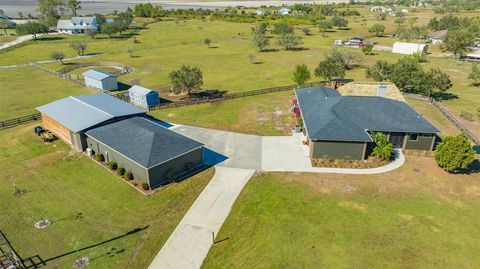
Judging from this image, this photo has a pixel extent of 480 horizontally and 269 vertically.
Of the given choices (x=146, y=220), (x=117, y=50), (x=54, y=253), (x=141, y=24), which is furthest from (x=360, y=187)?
(x=141, y=24)

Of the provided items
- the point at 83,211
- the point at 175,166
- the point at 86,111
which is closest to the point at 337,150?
the point at 175,166

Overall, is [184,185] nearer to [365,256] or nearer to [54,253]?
[54,253]

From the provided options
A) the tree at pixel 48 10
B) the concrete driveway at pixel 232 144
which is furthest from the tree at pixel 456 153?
the tree at pixel 48 10

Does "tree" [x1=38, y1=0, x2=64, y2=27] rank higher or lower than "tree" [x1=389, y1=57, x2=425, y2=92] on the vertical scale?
higher

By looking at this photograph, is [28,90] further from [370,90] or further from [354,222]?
[354,222]

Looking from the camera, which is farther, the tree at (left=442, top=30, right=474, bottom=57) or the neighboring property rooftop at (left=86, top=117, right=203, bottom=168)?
the tree at (left=442, top=30, right=474, bottom=57)

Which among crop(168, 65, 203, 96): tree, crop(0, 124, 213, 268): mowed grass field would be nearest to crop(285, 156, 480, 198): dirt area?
crop(0, 124, 213, 268): mowed grass field

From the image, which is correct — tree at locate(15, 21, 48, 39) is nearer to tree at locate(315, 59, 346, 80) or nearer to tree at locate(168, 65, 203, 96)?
tree at locate(168, 65, 203, 96)
